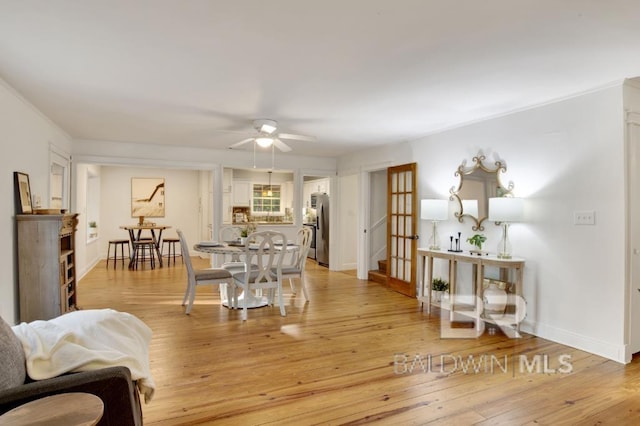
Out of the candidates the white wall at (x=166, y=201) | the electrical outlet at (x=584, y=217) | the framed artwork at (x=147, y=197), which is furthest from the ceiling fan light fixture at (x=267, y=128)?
the framed artwork at (x=147, y=197)

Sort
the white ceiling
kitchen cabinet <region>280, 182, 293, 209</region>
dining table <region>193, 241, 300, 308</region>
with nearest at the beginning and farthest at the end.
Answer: the white ceiling
dining table <region>193, 241, 300, 308</region>
kitchen cabinet <region>280, 182, 293, 209</region>

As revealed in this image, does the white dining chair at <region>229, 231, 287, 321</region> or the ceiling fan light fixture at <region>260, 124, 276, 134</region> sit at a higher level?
the ceiling fan light fixture at <region>260, 124, 276, 134</region>

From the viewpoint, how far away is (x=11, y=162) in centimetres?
335

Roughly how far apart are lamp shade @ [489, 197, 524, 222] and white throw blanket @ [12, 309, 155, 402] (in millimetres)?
3338

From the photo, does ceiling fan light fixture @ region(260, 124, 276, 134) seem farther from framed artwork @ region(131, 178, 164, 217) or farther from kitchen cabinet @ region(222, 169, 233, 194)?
framed artwork @ region(131, 178, 164, 217)

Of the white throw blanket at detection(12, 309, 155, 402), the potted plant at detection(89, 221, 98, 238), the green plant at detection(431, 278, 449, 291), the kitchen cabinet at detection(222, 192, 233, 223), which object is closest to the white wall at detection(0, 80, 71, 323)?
the white throw blanket at detection(12, 309, 155, 402)

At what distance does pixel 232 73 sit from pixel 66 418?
98.0 inches

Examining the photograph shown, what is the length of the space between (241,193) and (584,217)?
7.73 m

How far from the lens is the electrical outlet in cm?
323

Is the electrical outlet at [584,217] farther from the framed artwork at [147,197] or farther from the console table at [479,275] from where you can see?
the framed artwork at [147,197]

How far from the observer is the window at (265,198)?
977cm

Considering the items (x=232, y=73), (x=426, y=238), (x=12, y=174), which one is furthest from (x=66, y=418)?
(x=426, y=238)

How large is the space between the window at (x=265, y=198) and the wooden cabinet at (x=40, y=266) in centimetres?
621

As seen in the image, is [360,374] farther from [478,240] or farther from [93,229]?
[93,229]
